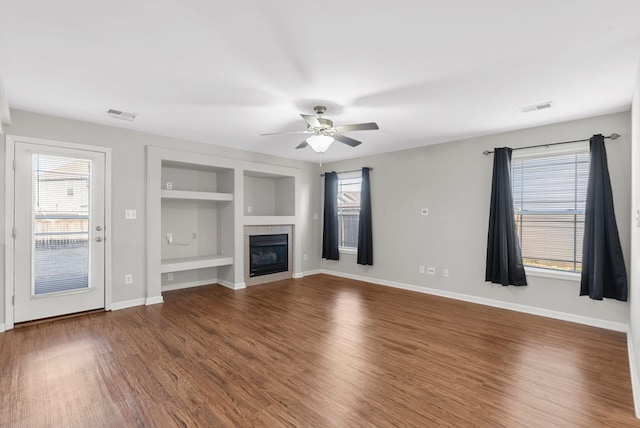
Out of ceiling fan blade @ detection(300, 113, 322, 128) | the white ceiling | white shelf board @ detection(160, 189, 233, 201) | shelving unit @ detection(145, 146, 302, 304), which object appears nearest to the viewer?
the white ceiling

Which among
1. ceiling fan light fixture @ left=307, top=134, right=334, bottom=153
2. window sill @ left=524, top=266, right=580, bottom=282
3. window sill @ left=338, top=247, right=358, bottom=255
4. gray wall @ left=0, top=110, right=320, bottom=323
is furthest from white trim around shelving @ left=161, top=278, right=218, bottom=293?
window sill @ left=524, top=266, right=580, bottom=282

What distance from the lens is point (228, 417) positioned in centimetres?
206

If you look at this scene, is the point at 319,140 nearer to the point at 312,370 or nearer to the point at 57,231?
the point at 312,370

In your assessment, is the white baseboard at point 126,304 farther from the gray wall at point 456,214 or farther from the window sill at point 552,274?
the window sill at point 552,274

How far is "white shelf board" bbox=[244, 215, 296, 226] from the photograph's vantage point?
227 inches

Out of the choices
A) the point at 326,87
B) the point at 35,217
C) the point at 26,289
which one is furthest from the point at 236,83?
the point at 26,289

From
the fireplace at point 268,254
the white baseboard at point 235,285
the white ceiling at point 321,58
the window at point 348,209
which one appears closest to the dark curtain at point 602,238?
the white ceiling at point 321,58

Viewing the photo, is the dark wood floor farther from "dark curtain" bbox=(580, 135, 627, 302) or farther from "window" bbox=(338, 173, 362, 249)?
"window" bbox=(338, 173, 362, 249)

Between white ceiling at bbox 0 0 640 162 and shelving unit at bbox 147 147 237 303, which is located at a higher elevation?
white ceiling at bbox 0 0 640 162

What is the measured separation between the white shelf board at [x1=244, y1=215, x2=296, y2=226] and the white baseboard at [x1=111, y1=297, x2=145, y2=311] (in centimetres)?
203

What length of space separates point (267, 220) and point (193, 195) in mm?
1471

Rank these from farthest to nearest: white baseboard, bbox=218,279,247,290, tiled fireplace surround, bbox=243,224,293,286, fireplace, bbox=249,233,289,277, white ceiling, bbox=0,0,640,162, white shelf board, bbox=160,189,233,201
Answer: fireplace, bbox=249,233,289,277 → tiled fireplace surround, bbox=243,224,293,286 → white baseboard, bbox=218,279,247,290 → white shelf board, bbox=160,189,233,201 → white ceiling, bbox=0,0,640,162

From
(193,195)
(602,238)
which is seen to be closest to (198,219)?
(193,195)

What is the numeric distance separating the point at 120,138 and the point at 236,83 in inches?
98.0
